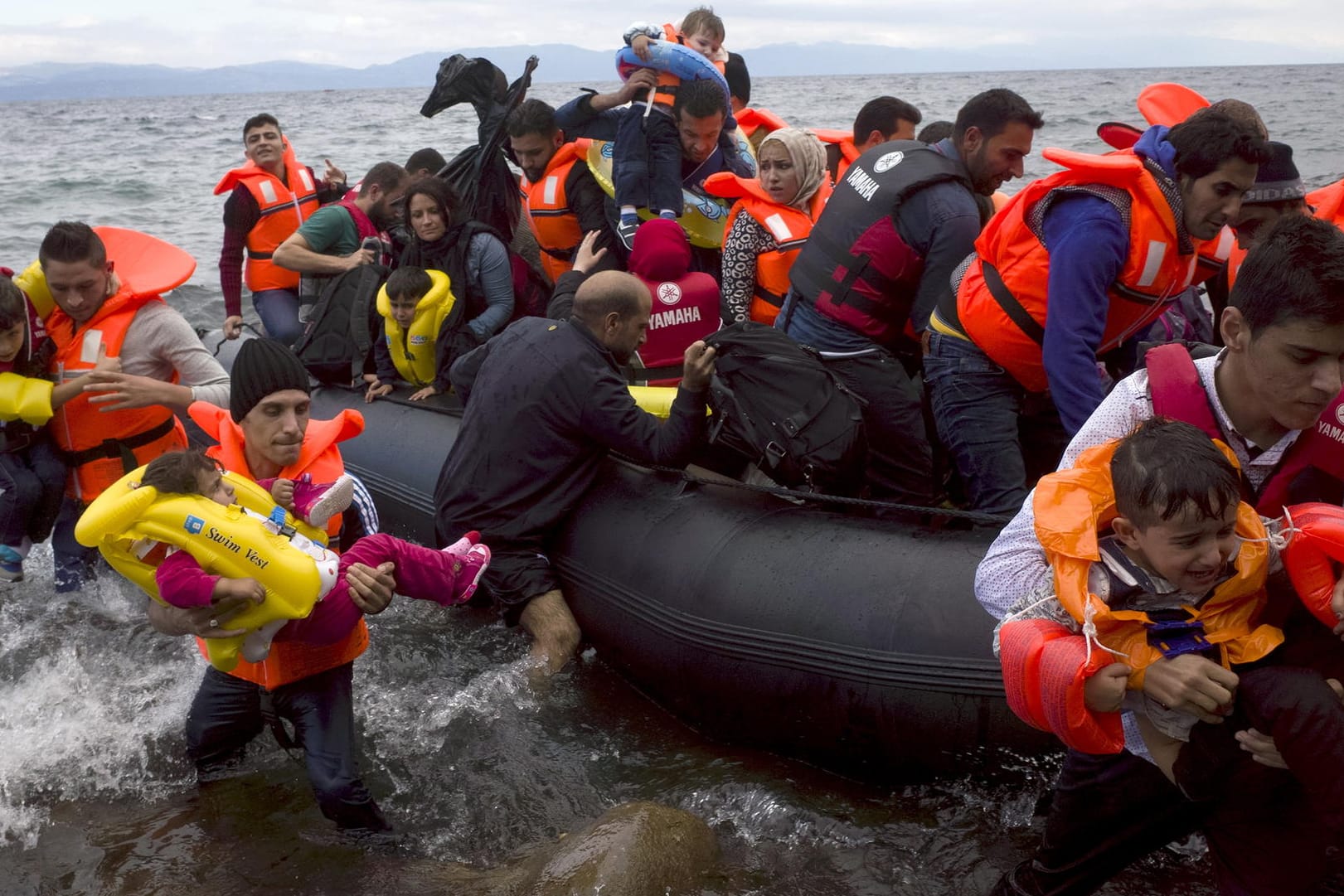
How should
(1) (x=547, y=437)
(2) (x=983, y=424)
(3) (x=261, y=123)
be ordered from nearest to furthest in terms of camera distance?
(2) (x=983, y=424) < (1) (x=547, y=437) < (3) (x=261, y=123)

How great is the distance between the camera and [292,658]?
124 inches

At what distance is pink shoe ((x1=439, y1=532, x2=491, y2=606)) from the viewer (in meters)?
3.32

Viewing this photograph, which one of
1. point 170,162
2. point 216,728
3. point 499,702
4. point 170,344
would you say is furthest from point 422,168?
point 170,162

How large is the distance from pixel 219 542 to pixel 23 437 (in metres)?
1.88

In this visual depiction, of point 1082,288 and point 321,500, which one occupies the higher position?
point 1082,288

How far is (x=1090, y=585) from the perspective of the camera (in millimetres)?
2014

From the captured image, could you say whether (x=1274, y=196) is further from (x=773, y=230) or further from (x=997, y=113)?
(x=773, y=230)

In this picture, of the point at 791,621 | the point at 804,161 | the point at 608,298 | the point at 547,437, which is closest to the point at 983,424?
the point at 791,621

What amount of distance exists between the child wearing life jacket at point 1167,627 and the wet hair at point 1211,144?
122cm

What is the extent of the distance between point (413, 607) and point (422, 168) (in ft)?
9.77

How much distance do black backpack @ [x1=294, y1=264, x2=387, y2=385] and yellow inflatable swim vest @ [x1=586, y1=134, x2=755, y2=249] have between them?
1213 mm

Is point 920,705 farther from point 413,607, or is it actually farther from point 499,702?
point 413,607

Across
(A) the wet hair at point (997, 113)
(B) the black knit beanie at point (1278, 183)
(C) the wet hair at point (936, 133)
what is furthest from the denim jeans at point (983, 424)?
(C) the wet hair at point (936, 133)

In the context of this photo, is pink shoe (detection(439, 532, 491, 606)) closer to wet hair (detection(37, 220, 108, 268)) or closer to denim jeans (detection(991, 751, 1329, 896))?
denim jeans (detection(991, 751, 1329, 896))
